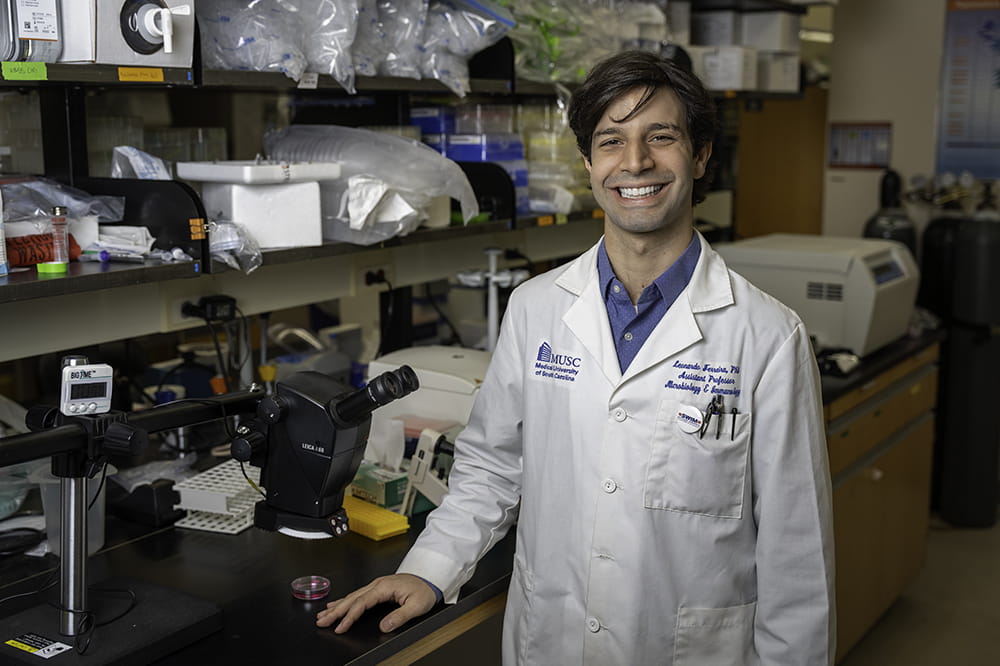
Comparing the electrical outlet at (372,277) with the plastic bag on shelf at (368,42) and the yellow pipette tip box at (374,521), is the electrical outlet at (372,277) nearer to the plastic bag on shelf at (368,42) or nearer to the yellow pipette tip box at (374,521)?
the plastic bag on shelf at (368,42)

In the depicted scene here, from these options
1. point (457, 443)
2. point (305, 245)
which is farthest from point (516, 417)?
point (305, 245)

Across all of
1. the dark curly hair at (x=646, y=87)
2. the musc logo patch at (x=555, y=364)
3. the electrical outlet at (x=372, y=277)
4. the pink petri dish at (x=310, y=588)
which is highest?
the dark curly hair at (x=646, y=87)

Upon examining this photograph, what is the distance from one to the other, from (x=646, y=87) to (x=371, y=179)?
0.80 meters

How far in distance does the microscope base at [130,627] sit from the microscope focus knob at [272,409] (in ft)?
0.96

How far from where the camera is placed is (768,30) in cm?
373

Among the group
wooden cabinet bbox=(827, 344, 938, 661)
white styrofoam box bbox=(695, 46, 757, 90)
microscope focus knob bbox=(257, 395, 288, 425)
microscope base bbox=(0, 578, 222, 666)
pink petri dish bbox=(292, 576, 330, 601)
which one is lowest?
wooden cabinet bbox=(827, 344, 938, 661)

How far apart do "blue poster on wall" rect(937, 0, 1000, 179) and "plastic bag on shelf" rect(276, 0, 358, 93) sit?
3377mm

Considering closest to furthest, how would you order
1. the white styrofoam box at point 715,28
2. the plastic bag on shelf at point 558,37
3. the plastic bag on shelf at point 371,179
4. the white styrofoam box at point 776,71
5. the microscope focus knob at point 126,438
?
the microscope focus knob at point 126,438 → the plastic bag on shelf at point 371,179 → the plastic bag on shelf at point 558,37 → the white styrofoam box at point 715,28 → the white styrofoam box at point 776,71

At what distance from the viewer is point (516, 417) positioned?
1.72m

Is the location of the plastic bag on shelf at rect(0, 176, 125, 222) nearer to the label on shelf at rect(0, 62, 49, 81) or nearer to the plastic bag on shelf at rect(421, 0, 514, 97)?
the label on shelf at rect(0, 62, 49, 81)

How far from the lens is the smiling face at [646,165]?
1551 millimetres

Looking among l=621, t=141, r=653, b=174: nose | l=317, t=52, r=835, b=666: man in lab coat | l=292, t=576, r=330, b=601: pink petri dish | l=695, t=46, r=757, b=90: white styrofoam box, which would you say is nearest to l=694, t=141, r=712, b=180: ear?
l=317, t=52, r=835, b=666: man in lab coat

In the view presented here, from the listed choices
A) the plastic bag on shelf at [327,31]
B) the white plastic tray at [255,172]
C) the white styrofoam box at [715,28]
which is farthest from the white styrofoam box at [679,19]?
the white plastic tray at [255,172]

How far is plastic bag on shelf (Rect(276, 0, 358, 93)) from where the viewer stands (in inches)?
82.7
